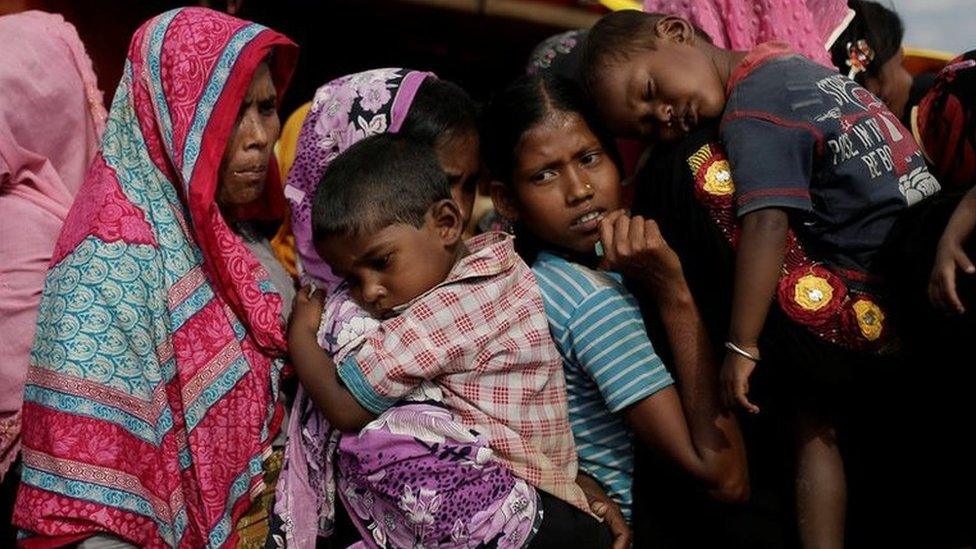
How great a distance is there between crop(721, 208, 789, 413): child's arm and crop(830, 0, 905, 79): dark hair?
1121 millimetres

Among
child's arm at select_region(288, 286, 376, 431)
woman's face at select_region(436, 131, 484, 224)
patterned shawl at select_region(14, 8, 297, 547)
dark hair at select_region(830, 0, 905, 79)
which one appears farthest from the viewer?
dark hair at select_region(830, 0, 905, 79)

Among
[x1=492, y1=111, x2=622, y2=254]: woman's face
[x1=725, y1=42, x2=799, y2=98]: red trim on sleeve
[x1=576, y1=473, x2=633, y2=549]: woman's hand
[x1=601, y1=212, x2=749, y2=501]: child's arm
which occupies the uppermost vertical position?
[x1=725, y1=42, x2=799, y2=98]: red trim on sleeve

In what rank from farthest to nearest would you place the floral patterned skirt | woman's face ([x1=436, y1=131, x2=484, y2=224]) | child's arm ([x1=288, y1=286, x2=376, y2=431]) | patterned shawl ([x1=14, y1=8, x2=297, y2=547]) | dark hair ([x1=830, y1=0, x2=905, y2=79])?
1. dark hair ([x1=830, y1=0, x2=905, y2=79])
2. woman's face ([x1=436, y1=131, x2=484, y2=224])
3. patterned shawl ([x1=14, y1=8, x2=297, y2=547])
4. child's arm ([x1=288, y1=286, x2=376, y2=431])
5. the floral patterned skirt

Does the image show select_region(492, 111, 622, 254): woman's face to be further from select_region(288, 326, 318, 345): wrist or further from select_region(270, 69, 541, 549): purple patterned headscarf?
select_region(288, 326, 318, 345): wrist

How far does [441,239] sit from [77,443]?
908 mm

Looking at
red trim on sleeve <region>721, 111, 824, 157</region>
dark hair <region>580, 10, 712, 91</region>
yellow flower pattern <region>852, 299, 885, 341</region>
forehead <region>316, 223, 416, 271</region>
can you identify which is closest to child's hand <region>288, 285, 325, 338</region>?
forehead <region>316, 223, 416, 271</region>

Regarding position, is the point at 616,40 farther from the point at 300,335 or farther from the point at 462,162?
the point at 300,335

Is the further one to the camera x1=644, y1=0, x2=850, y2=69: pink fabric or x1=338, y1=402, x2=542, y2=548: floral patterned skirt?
x1=644, y1=0, x2=850, y2=69: pink fabric

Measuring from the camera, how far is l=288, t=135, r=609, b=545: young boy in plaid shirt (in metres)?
2.01

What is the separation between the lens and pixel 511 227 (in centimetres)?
265

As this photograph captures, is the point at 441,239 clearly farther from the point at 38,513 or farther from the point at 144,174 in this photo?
the point at 38,513

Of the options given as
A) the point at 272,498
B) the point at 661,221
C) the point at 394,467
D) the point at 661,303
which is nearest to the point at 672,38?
the point at 661,221

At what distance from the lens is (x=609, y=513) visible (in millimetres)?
2186

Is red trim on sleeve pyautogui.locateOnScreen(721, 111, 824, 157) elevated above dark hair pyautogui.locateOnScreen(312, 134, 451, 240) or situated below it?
above
